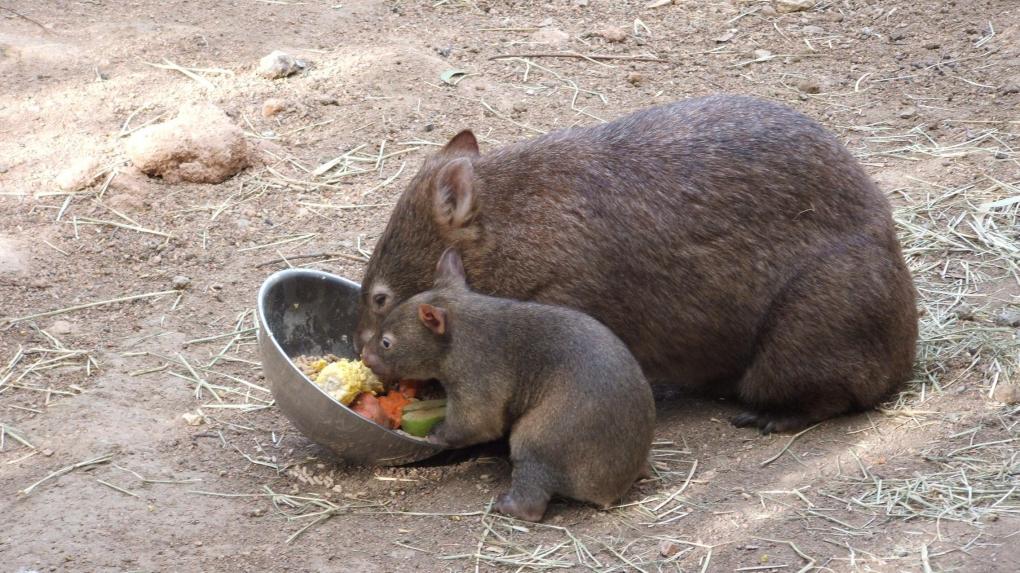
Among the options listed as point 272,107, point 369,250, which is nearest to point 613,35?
point 272,107

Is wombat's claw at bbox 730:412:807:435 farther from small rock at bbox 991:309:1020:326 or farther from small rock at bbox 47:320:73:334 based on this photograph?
small rock at bbox 47:320:73:334

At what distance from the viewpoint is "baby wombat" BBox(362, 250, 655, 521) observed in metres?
4.64

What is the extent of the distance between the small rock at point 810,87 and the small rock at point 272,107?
362cm

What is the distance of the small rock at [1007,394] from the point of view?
5.12 m

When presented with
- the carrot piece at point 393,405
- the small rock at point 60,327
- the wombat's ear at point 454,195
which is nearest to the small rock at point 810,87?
the wombat's ear at point 454,195

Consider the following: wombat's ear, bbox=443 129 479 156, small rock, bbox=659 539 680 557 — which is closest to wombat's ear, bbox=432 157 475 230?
wombat's ear, bbox=443 129 479 156

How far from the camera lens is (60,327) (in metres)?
6.11

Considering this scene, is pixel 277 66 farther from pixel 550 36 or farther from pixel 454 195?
pixel 454 195

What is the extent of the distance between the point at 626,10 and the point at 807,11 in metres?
1.46

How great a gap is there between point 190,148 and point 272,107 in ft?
2.96

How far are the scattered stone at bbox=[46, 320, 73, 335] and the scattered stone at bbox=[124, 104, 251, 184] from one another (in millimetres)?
1442

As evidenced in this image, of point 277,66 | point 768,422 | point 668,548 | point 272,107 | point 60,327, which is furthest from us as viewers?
point 277,66

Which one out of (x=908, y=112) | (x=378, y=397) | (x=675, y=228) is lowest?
(x=378, y=397)

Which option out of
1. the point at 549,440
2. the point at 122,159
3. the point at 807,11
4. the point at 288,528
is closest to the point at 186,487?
the point at 288,528
